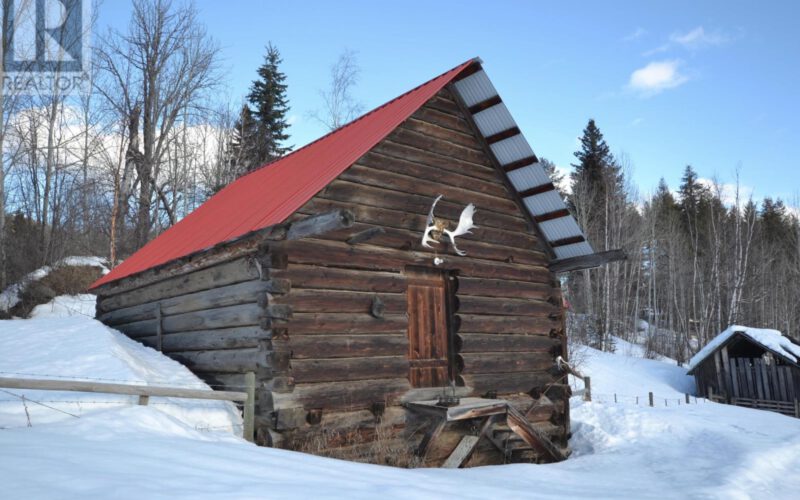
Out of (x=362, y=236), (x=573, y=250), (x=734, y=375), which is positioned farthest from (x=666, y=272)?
(x=362, y=236)

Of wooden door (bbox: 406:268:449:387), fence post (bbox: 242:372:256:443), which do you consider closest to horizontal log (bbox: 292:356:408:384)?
wooden door (bbox: 406:268:449:387)

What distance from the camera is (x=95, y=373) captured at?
350 inches

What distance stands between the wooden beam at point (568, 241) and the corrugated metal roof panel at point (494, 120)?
107 inches

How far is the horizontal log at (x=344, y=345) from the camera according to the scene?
28.5 ft

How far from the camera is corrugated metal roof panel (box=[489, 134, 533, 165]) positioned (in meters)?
11.5

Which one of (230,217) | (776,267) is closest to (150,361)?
(230,217)

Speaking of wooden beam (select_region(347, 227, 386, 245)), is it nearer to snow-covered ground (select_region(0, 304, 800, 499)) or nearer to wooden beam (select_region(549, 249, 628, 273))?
snow-covered ground (select_region(0, 304, 800, 499))

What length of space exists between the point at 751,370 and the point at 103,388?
90.3 ft

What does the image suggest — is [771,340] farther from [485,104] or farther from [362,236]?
[362,236]

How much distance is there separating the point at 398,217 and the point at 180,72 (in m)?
23.4

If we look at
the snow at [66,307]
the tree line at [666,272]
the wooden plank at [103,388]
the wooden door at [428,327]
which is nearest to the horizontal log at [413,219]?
the wooden door at [428,327]

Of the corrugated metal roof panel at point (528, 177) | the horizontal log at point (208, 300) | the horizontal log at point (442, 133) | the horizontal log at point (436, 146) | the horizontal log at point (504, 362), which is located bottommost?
the horizontal log at point (504, 362)

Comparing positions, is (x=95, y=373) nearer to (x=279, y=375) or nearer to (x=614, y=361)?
(x=279, y=375)

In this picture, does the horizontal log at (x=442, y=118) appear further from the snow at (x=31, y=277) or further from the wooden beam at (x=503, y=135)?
the snow at (x=31, y=277)
